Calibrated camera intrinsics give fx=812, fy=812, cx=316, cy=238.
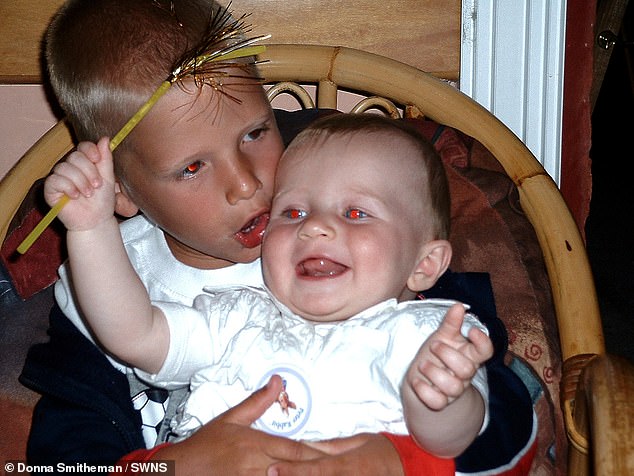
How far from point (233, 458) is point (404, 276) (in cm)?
29

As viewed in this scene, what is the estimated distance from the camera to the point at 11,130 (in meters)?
1.63

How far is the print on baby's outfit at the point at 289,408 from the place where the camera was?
864 mm

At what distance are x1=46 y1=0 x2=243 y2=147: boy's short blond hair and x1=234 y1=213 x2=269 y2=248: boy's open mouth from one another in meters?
0.20

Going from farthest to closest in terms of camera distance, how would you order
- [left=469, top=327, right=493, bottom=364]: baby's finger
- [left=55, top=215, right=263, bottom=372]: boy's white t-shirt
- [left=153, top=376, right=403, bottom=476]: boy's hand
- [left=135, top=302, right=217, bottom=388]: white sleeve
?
[left=55, top=215, right=263, bottom=372]: boy's white t-shirt < [left=135, top=302, right=217, bottom=388]: white sleeve < [left=153, top=376, right=403, bottom=476]: boy's hand < [left=469, top=327, right=493, bottom=364]: baby's finger

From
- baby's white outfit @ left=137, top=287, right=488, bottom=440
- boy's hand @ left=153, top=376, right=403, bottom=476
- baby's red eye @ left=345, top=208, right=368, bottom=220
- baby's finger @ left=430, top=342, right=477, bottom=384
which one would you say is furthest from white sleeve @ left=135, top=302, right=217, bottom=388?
baby's finger @ left=430, top=342, right=477, bottom=384

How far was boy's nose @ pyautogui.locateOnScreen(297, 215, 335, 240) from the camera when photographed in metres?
0.91

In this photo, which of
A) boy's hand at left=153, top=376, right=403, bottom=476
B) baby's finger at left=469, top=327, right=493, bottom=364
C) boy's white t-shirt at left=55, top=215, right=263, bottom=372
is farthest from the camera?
boy's white t-shirt at left=55, top=215, right=263, bottom=372

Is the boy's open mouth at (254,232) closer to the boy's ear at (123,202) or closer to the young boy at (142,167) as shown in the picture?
the young boy at (142,167)

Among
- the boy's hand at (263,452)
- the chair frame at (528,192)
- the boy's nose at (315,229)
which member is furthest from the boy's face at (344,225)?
the chair frame at (528,192)

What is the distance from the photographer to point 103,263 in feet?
2.85

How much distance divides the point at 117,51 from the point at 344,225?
13.3 inches

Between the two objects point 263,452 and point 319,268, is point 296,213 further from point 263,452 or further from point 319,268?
point 263,452

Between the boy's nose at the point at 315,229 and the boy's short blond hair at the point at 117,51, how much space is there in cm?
24

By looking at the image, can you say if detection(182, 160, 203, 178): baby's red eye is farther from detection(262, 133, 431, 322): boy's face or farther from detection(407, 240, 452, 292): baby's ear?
detection(407, 240, 452, 292): baby's ear
